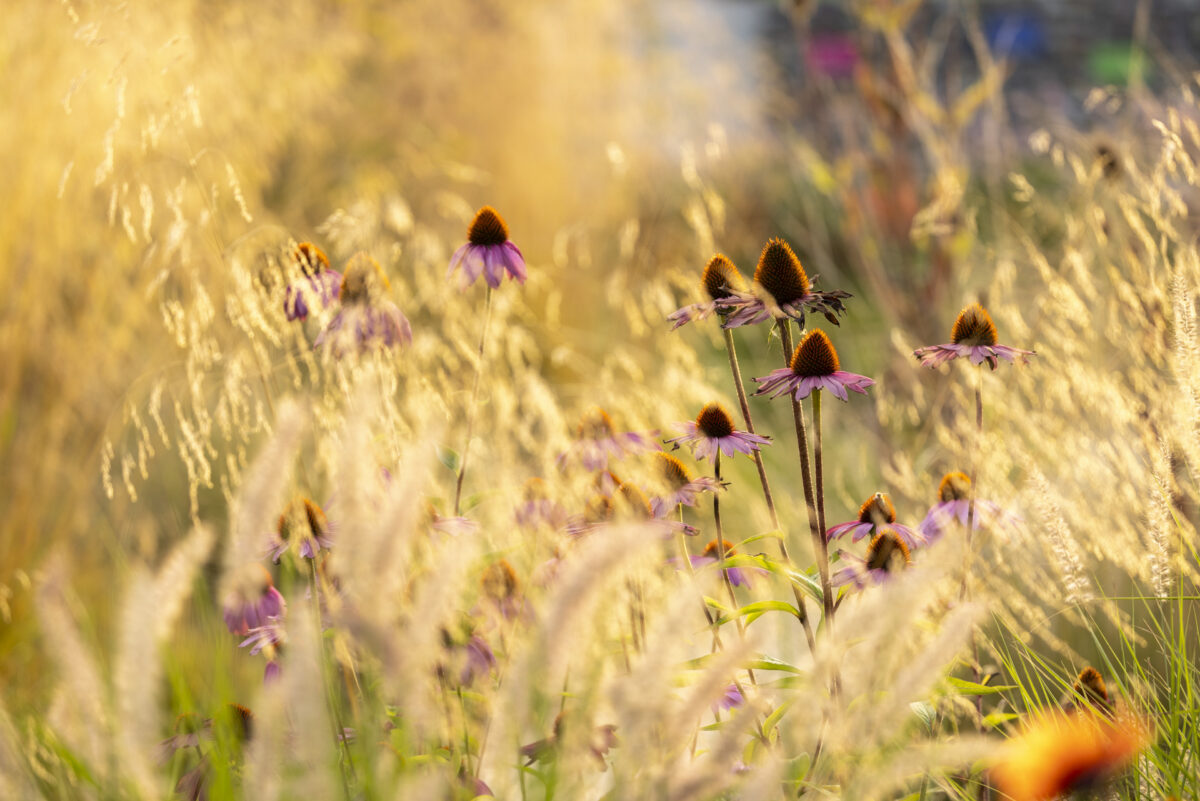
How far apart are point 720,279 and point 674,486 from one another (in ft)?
0.87

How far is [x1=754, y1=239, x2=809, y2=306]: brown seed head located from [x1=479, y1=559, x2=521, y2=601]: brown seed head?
504mm

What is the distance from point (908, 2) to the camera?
290cm

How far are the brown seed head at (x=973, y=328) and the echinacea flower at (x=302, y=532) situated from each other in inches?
31.0

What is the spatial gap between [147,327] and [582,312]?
2018 mm

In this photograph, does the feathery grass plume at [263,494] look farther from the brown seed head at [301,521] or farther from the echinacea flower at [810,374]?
the echinacea flower at [810,374]

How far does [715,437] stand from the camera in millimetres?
1197

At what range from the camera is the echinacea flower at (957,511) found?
1.21 meters

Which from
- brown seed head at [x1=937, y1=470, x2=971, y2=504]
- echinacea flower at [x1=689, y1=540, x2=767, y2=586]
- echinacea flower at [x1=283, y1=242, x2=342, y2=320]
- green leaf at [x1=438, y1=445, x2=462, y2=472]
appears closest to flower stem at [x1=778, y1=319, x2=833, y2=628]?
echinacea flower at [x1=689, y1=540, x2=767, y2=586]

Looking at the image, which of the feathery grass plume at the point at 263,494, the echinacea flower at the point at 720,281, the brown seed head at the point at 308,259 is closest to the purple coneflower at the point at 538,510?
the echinacea flower at the point at 720,281

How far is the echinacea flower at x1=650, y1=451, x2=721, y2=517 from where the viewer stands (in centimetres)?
114

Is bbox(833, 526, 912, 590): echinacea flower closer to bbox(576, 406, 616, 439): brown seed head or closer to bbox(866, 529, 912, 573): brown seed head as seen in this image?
bbox(866, 529, 912, 573): brown seed head

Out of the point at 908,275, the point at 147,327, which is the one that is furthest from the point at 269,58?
the point at 908,275

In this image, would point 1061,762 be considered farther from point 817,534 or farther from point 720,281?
point 720,281

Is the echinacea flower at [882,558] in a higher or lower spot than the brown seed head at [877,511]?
lower
